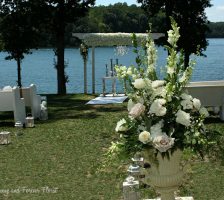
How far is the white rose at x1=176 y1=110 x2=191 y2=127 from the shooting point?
3682mm

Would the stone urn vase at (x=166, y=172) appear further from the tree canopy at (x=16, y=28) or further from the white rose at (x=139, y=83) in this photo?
the tree canopy at (x=16, y=28)

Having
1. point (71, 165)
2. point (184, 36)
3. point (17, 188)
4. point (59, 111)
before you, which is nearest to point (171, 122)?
point (17, 188)

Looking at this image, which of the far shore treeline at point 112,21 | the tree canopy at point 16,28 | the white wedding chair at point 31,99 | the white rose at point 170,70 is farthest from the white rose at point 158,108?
the far shore treeline at point 112,21

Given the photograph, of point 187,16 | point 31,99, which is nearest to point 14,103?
point 31,99

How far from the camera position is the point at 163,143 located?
3584 mm

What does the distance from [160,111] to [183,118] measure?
19 cm

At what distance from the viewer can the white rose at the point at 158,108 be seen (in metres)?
3.66

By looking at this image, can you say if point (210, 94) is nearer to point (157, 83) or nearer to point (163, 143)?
point (157, 83)

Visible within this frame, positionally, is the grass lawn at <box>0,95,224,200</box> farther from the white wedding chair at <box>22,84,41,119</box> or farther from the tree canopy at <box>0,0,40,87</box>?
the tree canopy at <box>0,0,40,87</box>

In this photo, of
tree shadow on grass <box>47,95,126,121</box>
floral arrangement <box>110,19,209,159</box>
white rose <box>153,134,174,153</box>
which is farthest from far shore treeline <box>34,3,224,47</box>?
white rose <box>153,134,174,153</box>

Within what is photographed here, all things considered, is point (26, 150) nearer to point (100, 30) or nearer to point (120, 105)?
point (120, 105)

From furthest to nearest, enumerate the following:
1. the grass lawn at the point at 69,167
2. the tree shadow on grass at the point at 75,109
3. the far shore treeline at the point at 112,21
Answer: the far shore treeline at the point at 112,21 → the tree shadow on grass at the point at 75,109 → the grass lawn at the point at 69,167

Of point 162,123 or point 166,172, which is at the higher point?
point 162,123

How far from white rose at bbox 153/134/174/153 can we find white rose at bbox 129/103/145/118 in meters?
0.24
